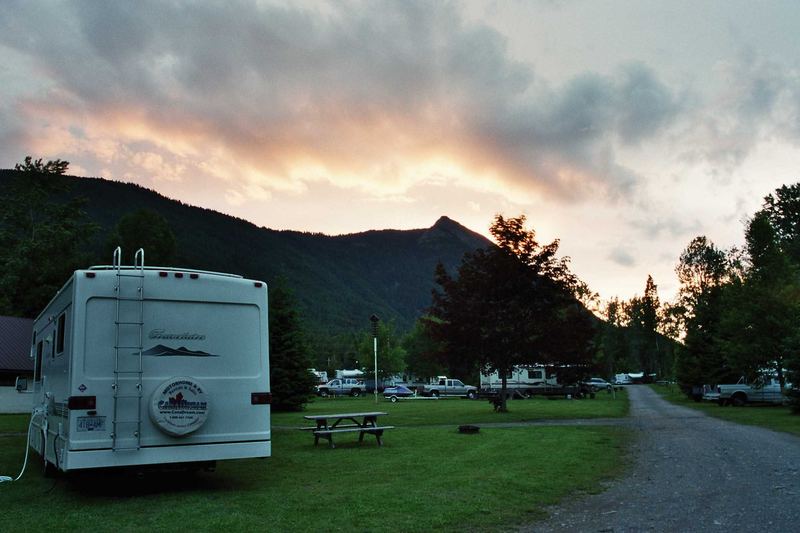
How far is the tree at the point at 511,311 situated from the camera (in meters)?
27.9

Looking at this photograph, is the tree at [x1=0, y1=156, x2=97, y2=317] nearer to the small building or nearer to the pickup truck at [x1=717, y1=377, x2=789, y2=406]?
the small building

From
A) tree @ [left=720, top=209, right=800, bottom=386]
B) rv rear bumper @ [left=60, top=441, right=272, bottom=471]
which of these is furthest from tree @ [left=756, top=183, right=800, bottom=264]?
rv rear bumper @ [left=60, top=441, right=272, bottom=471]

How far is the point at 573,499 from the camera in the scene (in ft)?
29.4

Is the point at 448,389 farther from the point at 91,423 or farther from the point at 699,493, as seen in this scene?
the point at 91,423

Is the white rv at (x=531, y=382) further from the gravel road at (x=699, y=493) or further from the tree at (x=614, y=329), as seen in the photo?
the gravel road at (x=699, y=493)

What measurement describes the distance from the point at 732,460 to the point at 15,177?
53.0m

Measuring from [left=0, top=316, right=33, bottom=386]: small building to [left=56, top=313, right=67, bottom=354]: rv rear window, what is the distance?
2728cm

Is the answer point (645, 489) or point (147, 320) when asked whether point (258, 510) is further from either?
point (645, 489)

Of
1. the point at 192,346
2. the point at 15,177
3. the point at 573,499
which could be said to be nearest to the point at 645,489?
the point at 573,499

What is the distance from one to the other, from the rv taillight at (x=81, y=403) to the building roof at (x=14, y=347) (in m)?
29.2

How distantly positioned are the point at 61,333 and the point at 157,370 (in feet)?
6.17

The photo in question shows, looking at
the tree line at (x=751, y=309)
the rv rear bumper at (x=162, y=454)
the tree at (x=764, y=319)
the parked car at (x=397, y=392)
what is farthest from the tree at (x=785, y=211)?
the rv rear bumper at (x=162, y=454)

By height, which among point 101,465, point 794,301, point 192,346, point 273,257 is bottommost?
point 101,465

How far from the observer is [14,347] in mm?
34562
